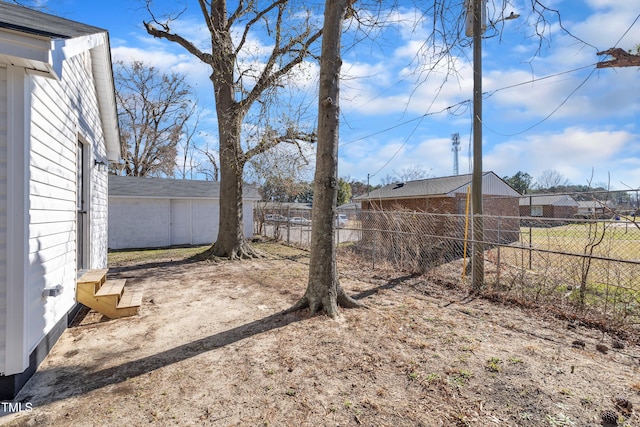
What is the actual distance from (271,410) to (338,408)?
1.71 feet

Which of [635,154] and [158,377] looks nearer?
[158,377]

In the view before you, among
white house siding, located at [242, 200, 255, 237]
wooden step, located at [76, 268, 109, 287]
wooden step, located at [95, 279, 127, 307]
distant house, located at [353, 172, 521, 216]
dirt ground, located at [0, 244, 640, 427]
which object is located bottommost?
dirt ground, located at [0, 244, 640, 427]

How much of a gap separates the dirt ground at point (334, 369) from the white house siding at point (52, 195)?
0.60 metres

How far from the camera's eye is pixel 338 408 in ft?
8.25

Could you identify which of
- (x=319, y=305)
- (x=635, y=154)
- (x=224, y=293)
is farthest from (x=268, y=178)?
(x=635, y=154)

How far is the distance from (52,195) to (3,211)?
0.83 meters

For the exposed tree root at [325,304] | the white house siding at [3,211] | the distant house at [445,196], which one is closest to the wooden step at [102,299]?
the white house siding at [3,211]

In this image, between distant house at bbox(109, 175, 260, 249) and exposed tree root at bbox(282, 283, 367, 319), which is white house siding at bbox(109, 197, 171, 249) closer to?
distant house at bbox(109, 175, 260, 249)

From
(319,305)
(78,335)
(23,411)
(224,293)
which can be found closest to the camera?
(23,411)

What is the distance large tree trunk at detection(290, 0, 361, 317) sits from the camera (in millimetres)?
4727

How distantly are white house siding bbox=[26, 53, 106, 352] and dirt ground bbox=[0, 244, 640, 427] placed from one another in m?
0.60

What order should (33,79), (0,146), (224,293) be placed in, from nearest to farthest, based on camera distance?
(0,146)
(33,79)
(224,293)

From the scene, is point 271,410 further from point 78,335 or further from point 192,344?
→ point 78,335

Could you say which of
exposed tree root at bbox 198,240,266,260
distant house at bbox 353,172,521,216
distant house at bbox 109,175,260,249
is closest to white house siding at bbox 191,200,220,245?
distant house at bbox 109,175,260,249
